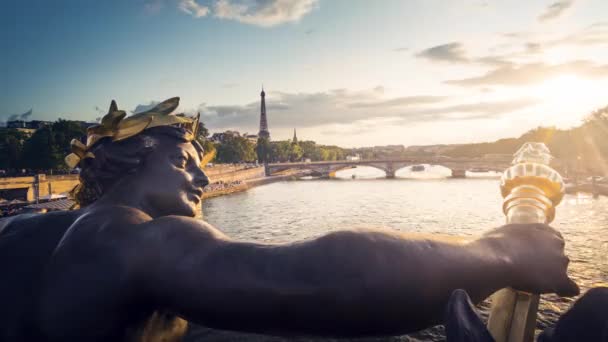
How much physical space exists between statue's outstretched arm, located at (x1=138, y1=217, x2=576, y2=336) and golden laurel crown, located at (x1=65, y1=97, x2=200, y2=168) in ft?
1.84

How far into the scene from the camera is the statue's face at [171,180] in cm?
138

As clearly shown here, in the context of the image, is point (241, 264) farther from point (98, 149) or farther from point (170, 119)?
point (98, 149)

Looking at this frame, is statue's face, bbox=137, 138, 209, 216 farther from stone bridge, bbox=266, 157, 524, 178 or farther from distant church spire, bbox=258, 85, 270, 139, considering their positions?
distant church spire, bbox=258, 85, 270, 139

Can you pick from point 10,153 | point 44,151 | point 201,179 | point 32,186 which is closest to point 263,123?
point 10,153

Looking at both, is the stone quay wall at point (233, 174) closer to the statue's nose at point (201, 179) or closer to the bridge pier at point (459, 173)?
the bridge pier at point (459, 173)

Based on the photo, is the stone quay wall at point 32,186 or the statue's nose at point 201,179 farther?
the stone quay wall at point 32,186

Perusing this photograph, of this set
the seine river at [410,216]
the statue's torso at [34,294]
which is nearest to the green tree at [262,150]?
the seine river at [410,216]

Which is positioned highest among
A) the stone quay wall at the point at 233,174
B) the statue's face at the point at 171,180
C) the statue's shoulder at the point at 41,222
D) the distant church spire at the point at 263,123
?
the distant church spire at the point at 263,123

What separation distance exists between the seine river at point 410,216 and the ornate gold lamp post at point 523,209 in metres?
10.9

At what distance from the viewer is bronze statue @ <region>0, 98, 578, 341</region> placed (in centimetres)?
82

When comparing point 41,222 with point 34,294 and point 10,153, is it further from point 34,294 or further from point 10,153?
point 10,153

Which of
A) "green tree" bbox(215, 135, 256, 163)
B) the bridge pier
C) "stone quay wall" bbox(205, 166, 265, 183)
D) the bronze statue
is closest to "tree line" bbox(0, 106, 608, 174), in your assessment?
"green tree" bbox(215, 135, 256, 163)

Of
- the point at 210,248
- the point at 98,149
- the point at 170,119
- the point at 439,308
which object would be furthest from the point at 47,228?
the point at 439,308

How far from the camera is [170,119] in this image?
56.3 inches
